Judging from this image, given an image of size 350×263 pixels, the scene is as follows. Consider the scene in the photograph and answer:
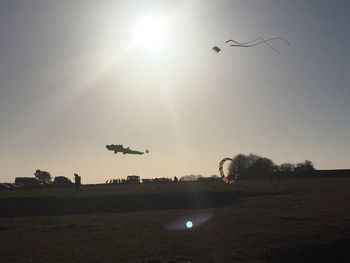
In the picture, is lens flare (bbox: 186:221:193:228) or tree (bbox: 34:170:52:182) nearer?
lens flare (bbox: 186:221:193:228)

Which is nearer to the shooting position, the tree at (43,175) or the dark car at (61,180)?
the dark car at (61,180)

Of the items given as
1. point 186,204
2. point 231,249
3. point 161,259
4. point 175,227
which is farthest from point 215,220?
point 186,204

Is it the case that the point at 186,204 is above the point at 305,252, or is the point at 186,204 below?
above

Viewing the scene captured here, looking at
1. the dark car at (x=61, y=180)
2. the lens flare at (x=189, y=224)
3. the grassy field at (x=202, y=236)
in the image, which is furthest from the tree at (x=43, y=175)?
the lens flare at (x=189, y=224)

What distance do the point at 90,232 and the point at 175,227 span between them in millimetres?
4811

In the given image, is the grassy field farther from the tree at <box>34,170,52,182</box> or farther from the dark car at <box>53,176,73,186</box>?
the tree at <box>34,170,52,182</box>

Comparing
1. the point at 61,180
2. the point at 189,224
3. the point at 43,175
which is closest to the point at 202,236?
the point at 189,224

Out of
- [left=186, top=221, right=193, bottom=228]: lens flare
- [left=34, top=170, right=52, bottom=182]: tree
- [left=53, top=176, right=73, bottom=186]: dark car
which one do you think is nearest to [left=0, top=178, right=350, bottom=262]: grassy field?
[left=186, top=221, right=193, bottom=228]: lens flare

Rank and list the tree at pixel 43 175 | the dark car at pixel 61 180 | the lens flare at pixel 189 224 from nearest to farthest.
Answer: the lens flare at pixel 189 224 < the dark car at pixel 61 180 < the tree at pixel 43 175

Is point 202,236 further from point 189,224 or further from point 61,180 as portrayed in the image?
point 61,180

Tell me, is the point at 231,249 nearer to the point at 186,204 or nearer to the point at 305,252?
the point at 305,252

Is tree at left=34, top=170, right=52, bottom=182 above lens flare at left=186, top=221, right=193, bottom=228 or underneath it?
above

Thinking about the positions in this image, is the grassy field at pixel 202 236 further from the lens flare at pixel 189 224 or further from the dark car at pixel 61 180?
the dark car at pixel 61 180

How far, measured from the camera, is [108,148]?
5156cm
